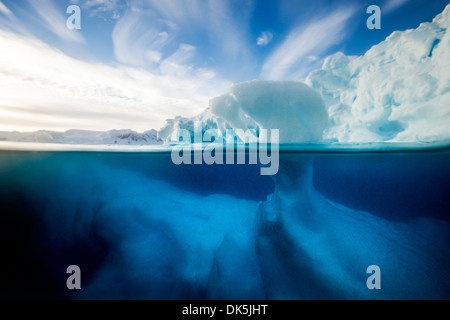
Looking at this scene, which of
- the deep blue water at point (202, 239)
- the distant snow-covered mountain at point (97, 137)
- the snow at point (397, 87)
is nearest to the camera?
the deep blue water at point (202, 239)

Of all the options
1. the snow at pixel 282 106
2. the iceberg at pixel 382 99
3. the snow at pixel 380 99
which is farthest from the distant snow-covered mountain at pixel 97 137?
the iceberg at pixel 382 99

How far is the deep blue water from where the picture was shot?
3.95m

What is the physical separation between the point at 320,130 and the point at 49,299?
957 cm

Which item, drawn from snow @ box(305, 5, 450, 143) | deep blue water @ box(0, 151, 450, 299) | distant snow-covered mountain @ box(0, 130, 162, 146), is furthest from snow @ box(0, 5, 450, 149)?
distant snow-covered mountain @ box(0, 130, 162, 146)

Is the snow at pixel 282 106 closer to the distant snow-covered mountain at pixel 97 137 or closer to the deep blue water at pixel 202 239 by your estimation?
the deep blue water at pixel 202 239

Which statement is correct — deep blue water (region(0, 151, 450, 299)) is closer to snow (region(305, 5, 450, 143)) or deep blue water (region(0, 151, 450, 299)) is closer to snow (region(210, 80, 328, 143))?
snow (region(210, 80, 328, 143))

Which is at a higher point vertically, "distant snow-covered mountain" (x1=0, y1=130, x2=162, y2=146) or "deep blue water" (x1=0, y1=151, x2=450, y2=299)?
"distant snow-covered mountain" (x1=0, y1=130, x2=162, y2=146)

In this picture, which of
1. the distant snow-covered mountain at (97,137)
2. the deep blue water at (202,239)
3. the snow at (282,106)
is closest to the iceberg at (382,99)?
the snow at (282,106)

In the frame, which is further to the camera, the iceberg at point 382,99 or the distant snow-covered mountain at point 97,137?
the distant snow-covered mountain at point 97,137

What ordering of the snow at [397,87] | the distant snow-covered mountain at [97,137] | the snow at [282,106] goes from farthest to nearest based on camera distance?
1. the distant snow-covered mountain at [97,137]
2. the snow at [397,87]
3. the snow at [282,106]

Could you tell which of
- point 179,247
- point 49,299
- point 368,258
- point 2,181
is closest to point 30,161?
point 2,181

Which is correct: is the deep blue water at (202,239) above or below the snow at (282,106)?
below

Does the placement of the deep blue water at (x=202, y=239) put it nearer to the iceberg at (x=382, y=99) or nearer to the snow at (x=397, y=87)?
the iceberg at (x=382, y=99)

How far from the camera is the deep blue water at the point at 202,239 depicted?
13.0 ft
